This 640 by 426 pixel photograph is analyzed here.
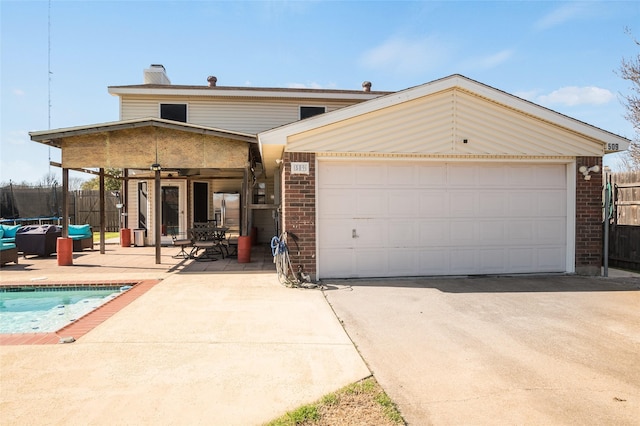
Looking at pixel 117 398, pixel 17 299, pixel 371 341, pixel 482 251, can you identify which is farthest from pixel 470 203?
pixel 17 299

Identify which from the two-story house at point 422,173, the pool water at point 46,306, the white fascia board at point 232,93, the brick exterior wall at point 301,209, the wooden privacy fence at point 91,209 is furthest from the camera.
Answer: the wooden privacy fence at point 91,209

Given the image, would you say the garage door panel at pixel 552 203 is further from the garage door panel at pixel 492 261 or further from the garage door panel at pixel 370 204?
the garage door panel at pixel 370 204

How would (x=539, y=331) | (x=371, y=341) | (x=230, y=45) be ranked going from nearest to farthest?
(x=371, y=341), (x=539, y=331), (x=230, y=45)

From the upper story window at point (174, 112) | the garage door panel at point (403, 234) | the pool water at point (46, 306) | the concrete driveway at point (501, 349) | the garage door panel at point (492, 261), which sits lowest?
the pool water at point (46, 306)

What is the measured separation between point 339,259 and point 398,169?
88.7 inches

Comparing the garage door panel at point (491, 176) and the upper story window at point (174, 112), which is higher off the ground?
the upper story window at point (174, 112)

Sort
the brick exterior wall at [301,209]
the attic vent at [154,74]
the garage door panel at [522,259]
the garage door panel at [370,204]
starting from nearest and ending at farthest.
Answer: the brick exterior wall at [301,209]
the garage door panel at [370,204]
the garage door panel at [522,259]
the attic vent at [154,74]

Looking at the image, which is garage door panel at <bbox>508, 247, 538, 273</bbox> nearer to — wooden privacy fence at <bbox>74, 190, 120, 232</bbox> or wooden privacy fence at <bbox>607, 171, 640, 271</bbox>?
wooden privacy fence at <bbox>607, 171, 640, 271</bbox>

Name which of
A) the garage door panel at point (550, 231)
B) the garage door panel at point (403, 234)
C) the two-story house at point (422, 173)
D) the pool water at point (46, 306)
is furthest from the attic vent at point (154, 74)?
the garage door panel at point (550, 231)

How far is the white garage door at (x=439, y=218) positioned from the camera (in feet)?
25.1

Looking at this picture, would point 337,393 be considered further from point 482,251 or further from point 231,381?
point 482,251

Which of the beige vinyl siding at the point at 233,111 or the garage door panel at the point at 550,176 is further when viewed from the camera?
the beige vinyl siding at the point at 233,111

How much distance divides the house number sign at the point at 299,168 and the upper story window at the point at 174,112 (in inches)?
321

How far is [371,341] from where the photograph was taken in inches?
166
